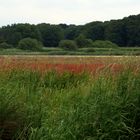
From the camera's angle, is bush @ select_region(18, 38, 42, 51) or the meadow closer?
the meadow

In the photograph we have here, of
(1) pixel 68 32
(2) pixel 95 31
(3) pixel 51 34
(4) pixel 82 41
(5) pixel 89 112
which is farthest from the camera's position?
(1) pixel 68 32

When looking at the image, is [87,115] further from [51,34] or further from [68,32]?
[68,32]

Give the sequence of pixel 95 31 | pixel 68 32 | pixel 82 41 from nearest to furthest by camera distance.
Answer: pixel 82 41
pixel 95 31
pixel 68 32

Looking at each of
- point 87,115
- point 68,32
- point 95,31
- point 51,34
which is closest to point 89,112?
point 87,115

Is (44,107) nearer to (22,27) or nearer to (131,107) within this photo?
(131,107)

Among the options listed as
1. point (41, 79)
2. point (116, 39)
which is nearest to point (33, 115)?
point (41, 79)

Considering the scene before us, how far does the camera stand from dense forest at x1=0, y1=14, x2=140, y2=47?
53.5m

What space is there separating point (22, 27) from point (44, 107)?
172ft

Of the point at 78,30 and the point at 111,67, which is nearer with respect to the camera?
the point at 111,67

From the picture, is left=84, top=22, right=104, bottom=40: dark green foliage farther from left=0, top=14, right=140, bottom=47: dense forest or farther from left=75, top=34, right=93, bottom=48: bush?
left=75, top=34, right=93, bottom=48: bush

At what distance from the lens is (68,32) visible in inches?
2650

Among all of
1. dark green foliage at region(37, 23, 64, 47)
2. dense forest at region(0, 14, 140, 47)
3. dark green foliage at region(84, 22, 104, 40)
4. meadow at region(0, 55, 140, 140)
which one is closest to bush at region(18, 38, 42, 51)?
dense forest at region(0, 14, 140, 47)

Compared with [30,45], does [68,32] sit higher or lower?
higher

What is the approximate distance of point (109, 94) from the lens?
6.88m
